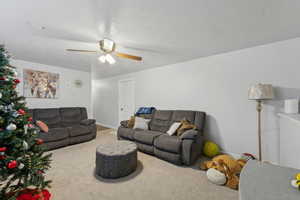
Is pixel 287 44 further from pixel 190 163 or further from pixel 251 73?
pixel 190 163

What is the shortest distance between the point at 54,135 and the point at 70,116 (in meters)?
1.05

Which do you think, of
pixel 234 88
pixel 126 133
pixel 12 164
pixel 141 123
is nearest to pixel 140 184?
pixel 12 164

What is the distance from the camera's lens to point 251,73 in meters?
2.50

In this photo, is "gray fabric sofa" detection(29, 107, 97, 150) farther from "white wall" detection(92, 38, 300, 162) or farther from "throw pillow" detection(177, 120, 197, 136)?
"throw pillow" detection(177, 120, 197, 136)

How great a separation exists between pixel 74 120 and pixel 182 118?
3.38 m

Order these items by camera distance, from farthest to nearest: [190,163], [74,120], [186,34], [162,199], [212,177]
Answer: [74,120] < [190,163] < [186,34] < [212,177] < [162,199]

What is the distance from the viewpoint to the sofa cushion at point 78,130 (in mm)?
3346

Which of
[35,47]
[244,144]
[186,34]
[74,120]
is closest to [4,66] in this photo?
[35,47]

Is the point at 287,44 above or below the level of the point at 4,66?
above

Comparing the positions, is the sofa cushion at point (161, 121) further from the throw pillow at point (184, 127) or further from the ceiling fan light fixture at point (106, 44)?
the ceiling fan light fixture at point (106, 44)

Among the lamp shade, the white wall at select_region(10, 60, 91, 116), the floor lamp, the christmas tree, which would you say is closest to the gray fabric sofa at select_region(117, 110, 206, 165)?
the floor lamp

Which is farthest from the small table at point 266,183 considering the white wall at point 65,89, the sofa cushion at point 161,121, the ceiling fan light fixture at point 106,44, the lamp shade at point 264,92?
the white wall at point 65,89

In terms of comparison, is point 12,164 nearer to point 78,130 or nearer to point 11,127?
point 11,127

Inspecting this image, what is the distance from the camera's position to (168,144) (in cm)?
242
